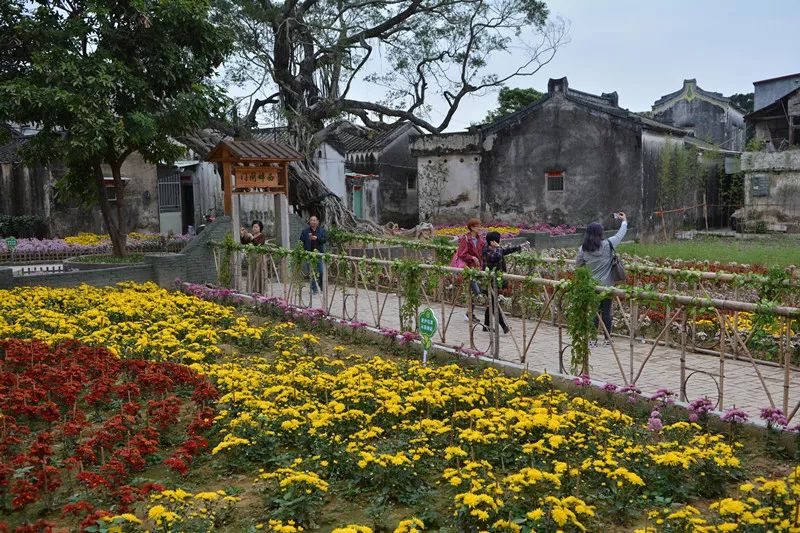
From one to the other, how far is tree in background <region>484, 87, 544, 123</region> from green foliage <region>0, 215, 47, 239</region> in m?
24.0

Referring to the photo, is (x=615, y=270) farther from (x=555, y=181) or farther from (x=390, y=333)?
(x=555, y=181)

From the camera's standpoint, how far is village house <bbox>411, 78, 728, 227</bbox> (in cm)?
2786

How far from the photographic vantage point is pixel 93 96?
47.3 feet

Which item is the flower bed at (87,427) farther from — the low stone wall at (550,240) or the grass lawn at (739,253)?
the low stone wall at (550,240)

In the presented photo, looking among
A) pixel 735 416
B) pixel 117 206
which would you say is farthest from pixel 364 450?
pixel 117 206

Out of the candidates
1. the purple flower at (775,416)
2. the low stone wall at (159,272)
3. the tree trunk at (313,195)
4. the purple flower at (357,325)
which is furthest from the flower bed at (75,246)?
the purple flower at (775,416)

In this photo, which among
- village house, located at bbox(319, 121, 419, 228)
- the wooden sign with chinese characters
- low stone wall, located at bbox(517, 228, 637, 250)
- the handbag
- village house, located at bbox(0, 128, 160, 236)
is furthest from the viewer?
village house, located at bbox(319, 121, 419, 228)

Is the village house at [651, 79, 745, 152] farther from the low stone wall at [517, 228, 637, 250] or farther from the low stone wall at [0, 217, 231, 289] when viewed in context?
the low stone wall at [0, 217, 231, 289]

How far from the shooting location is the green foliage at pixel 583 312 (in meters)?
8.23

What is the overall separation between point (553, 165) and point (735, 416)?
931 inches

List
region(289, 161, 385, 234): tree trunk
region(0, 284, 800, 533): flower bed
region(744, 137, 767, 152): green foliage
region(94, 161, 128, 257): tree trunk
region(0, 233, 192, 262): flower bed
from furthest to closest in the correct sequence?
region(744, 137, 767, 152): green foliage, region(0, 233, 192, 262): flower bed, region(289, 161, 385, 234): tree trunk, region(94, 161, 128, 257): tree trunk, region(0, 284, 800, 533): flower bed

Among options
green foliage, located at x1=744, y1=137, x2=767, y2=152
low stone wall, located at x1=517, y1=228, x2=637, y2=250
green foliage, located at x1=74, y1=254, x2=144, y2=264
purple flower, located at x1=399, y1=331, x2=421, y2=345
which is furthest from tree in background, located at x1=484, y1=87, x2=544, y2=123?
purple flower, located at x1=399, y1=331, x2=421, y2=345

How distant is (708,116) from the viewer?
141 feet

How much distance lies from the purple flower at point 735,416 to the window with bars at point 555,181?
2332 cm
